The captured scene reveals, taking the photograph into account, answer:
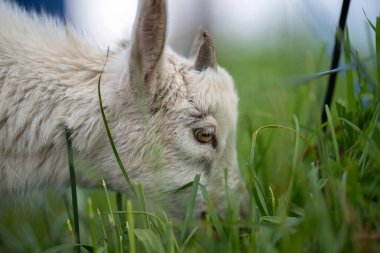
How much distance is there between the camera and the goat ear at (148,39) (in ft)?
7.97

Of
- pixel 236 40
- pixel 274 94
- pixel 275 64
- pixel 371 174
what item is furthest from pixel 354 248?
pixel 236 40

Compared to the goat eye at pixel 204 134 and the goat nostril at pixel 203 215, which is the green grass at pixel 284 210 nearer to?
the goat nostril at pixel 203 215

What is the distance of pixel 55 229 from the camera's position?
3055 millimetres

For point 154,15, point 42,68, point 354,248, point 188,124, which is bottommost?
point 354,248

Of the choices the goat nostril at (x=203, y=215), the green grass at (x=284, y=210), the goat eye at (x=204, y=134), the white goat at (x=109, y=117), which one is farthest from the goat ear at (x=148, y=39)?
the goat nostril at (x=203, y=215)

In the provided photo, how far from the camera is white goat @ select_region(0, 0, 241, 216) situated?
2693mm

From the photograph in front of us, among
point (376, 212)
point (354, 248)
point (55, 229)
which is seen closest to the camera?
point (354, 248)

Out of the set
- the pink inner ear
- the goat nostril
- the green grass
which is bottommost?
the goat nostril

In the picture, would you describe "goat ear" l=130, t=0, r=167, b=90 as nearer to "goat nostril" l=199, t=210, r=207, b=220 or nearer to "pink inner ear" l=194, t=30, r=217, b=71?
"pink inner ear" l=194, t=30, r=217, b=71

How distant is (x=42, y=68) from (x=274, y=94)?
3.94ft

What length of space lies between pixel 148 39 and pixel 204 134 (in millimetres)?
631

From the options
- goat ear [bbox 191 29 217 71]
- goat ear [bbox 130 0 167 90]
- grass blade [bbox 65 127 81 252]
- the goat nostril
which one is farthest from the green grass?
goat ear [bbox 130 0 167 90]

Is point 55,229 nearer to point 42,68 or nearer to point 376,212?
point 42,68

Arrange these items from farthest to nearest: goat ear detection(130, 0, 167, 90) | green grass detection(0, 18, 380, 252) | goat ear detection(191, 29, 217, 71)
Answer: goat ear detection(191, 29, 217, 71), goat ear detection(130, 0, 167, 90), green grass detection(0, 18, 380, 252)
